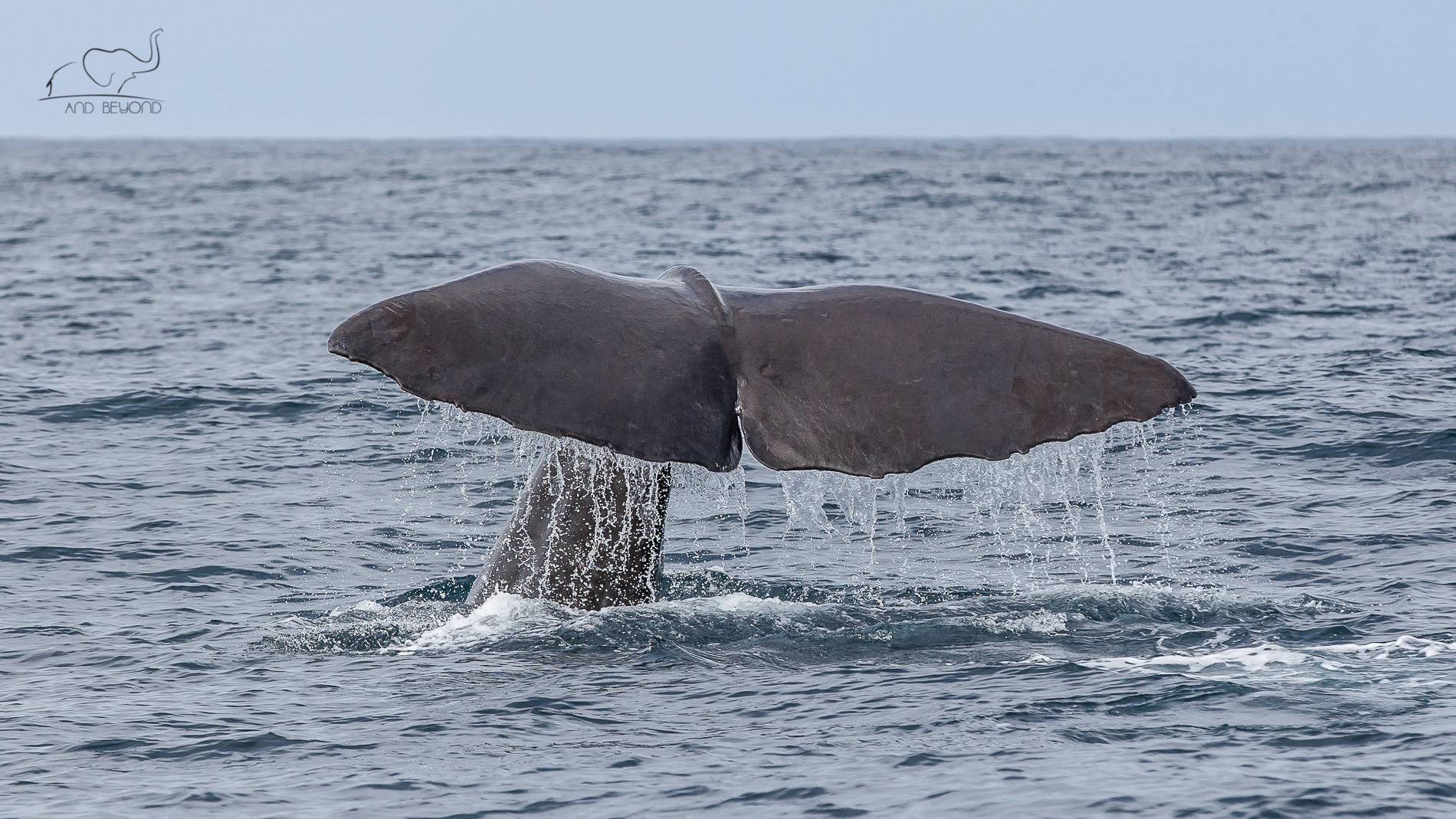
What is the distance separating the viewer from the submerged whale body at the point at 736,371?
5102mm

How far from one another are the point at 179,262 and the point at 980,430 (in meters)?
26.4

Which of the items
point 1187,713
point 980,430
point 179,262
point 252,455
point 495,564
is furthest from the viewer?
point 179,262

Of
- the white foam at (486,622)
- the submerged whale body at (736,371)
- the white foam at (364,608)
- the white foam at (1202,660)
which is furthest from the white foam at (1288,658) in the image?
the white foam at (364,608)

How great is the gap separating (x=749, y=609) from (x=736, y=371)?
2547mm

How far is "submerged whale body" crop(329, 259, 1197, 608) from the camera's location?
510 centimetres

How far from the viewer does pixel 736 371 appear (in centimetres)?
576

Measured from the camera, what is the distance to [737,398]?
5.71 m

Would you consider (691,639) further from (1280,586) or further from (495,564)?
(1280,586)

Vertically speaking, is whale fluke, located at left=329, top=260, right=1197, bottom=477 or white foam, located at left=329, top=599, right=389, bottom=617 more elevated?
whale fluke, located at left=329, top=260, right=1197, bottom=477

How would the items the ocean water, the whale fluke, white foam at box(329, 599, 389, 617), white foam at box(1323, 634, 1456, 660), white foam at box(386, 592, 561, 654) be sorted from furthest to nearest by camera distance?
white foam at box(329, 599, 389, 617) → white foam at box(1323, 634, 1456, 660) → white foam at box(386, 592, 561, 654) → the ocean water → the whale fluke

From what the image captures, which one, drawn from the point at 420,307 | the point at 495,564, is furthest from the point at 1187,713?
the point at 420,307

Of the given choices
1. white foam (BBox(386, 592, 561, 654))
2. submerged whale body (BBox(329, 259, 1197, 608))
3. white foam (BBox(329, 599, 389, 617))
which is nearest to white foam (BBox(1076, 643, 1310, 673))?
submerged whale body (BBox(329, 259, 1197, 608))

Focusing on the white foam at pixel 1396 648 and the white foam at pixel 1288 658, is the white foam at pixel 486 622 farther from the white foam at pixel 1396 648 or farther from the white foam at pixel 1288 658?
the white foam at pixel 1396 648

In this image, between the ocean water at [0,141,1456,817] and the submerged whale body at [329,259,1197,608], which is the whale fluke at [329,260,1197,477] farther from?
the ocean water at [0,141,1456,817]
